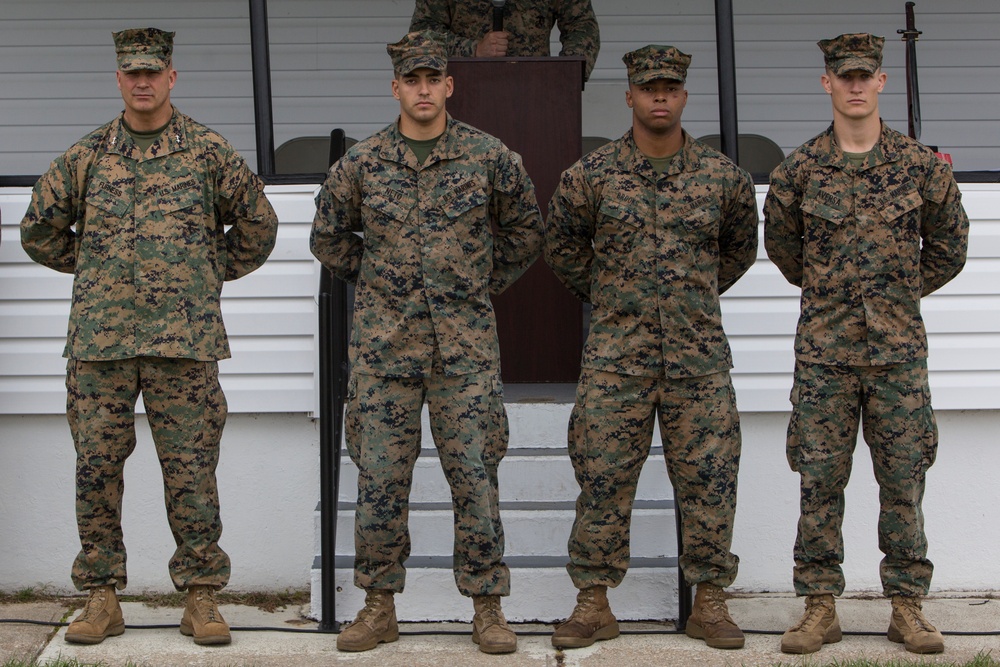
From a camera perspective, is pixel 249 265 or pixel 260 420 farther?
pixel 260 420

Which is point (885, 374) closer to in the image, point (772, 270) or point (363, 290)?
point (772, 270)

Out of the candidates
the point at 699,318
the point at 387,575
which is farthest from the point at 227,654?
the point at 699,318

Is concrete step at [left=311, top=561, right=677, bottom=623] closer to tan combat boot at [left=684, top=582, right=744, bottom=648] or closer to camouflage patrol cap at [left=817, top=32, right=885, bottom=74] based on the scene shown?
tan combat boot at [left=684, top=582, right=744, bottom=648]

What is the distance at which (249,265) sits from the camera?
4785 mm

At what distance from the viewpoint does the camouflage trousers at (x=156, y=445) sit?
14.8ft

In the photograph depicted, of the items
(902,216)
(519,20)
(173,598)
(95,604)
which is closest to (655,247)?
(902,216)

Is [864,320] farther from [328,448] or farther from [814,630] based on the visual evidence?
[328,448]

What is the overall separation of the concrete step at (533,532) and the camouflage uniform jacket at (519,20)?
2.05 meters

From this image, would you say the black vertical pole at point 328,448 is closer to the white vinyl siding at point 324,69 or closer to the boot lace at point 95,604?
the boot lace at point 95,604

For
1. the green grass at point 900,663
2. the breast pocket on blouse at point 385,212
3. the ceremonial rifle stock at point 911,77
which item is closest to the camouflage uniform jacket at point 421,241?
the breast pocket on blouse at point 385,212

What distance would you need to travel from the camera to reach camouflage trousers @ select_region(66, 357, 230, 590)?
4.52 m

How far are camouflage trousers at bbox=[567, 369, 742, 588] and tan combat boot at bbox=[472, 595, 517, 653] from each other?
0.29 meters

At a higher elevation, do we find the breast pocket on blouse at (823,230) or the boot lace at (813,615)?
the breast pocket on blouse at (823,230)

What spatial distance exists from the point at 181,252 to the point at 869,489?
286 centimetres
